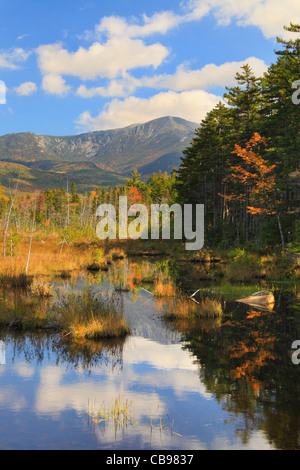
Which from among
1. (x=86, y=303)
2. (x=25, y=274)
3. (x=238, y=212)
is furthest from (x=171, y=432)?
(x=238, y=212)

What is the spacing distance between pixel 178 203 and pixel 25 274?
4250cm

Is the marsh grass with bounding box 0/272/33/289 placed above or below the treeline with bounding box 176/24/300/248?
below

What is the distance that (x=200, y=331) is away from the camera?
12.1 metres

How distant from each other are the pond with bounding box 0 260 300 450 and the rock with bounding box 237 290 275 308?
11.8ft

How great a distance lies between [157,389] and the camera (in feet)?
24.7

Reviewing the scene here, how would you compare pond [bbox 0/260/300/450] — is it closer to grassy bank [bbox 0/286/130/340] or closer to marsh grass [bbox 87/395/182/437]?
marsh grass [bbox 87/395/182/437]

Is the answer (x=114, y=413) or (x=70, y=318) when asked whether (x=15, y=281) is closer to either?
(x=70, y=318)

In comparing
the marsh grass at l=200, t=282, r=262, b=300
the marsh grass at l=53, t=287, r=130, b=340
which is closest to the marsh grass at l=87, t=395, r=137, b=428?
the marsh grass at l=53, t=287, r=130, b=340

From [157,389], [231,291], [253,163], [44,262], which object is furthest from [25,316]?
[253,163]

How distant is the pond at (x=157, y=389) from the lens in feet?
18.4

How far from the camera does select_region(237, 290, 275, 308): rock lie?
16.5m

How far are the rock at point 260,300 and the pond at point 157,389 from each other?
3601 mm

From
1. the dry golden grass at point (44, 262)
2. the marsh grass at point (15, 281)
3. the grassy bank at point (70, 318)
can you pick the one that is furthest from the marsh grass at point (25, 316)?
the dry golden grass at point (44, 262)

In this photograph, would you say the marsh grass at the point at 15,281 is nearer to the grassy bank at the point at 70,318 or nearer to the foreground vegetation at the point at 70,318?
the foreground vegetation at the point at 70,318
